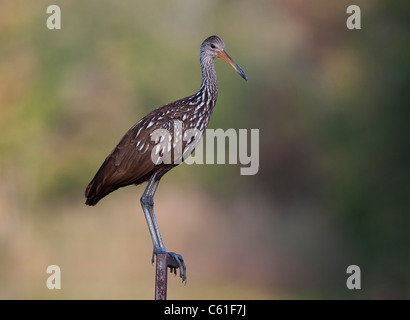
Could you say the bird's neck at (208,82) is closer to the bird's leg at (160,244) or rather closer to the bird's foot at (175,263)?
the bird's leg at (160,244)

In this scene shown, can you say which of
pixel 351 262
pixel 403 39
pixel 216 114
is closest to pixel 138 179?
pixel 216 114

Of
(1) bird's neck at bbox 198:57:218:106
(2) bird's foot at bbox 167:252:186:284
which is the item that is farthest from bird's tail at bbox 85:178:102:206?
(1) bird's neck at bbox 198:57:218:106

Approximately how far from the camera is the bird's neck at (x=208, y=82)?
6.52 metres

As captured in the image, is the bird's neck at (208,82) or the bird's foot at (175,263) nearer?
the bird's foot at (175,263)

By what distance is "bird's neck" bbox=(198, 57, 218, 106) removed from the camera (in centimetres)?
652

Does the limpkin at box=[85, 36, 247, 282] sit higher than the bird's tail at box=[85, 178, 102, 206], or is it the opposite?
the limpkin at box=[85, 36, 247, 282]

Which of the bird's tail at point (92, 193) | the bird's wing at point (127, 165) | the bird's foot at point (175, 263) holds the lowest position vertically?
the bird's foot at point (175, 263)

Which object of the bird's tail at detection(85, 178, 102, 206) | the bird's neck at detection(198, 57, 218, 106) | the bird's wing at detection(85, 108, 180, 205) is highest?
the bird's neck at detection(198, 57, 218, 106)

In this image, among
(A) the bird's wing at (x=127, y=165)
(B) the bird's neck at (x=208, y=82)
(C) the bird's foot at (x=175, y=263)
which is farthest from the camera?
(B) the bird's neck at (x=208, y=82)

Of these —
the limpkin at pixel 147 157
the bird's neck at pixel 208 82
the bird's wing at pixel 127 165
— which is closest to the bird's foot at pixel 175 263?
the limpkin at pixel 147 157

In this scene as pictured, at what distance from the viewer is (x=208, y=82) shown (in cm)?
657

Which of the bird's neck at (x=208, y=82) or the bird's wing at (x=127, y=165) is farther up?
the bird's neck at (x=208, y=82)

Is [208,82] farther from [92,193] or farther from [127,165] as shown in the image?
[92,193]

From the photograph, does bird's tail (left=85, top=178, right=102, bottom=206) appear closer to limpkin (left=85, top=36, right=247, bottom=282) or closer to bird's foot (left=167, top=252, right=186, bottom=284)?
limpkin (left=85, top=36, right=247, bottom=282)
